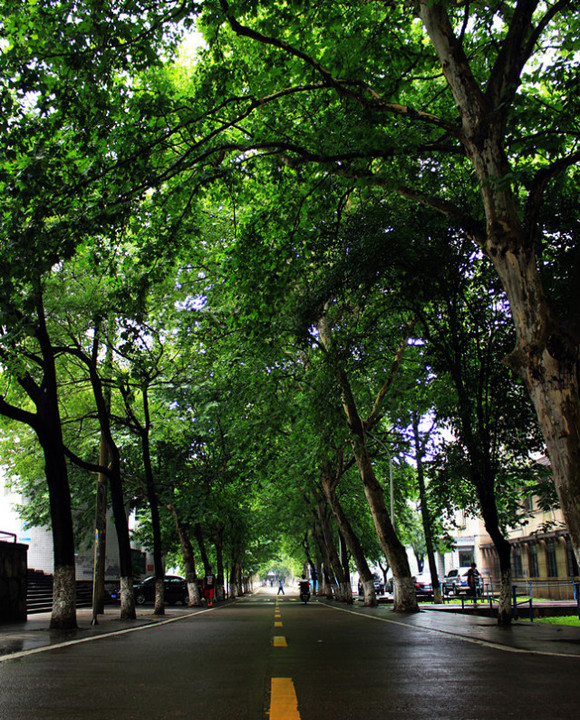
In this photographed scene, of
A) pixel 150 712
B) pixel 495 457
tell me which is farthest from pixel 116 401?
pixel 150 712

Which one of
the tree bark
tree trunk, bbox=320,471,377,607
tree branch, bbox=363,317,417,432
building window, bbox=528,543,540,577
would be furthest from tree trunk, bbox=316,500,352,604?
tree branch, bbox=363,317,417,432

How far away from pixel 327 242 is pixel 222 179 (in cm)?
301

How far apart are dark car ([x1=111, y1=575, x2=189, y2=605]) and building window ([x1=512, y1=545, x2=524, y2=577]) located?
2347 cm

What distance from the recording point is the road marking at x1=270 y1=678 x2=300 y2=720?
14.5 ft

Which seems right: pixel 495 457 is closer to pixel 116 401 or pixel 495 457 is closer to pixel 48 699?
pixel 48 699

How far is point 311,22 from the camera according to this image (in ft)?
39.1

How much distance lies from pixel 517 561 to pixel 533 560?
467cm

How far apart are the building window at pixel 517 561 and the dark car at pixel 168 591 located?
2347 centimetres

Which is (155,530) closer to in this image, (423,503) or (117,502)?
(117,502)

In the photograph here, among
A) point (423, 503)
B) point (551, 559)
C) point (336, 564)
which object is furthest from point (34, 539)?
point (551, 559)

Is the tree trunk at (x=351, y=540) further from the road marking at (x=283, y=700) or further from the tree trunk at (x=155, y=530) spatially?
the road marking at (x=283, y=700)

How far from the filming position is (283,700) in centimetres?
503

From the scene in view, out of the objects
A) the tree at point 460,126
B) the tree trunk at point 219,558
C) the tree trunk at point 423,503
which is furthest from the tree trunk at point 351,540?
the tree at point 460,126

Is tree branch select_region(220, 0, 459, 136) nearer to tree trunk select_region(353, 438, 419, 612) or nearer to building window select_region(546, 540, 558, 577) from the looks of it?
tree trunk select_region(353, 438, 419, 612)
